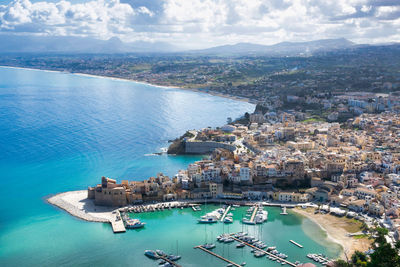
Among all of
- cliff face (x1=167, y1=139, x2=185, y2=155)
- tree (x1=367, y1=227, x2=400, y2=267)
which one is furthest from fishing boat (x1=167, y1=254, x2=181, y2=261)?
cliff face (x1=167, y1=139, x2=185, y2=155)

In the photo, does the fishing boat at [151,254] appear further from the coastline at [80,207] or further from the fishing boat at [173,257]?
the coastline at [80,207]

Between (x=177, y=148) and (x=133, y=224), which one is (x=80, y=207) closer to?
(x=133, y=224)

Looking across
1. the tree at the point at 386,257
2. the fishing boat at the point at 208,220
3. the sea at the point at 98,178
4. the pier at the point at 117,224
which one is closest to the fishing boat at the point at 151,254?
the sea at the point at 98,178

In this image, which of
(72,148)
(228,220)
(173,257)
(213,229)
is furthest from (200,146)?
(173,257)

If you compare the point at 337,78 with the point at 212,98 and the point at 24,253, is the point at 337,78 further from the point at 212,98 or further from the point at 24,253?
the point at 24,253

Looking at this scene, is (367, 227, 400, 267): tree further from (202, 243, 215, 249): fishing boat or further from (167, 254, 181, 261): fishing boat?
(167, 254, 181, 261): fishing boat

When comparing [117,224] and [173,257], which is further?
[117,224]
